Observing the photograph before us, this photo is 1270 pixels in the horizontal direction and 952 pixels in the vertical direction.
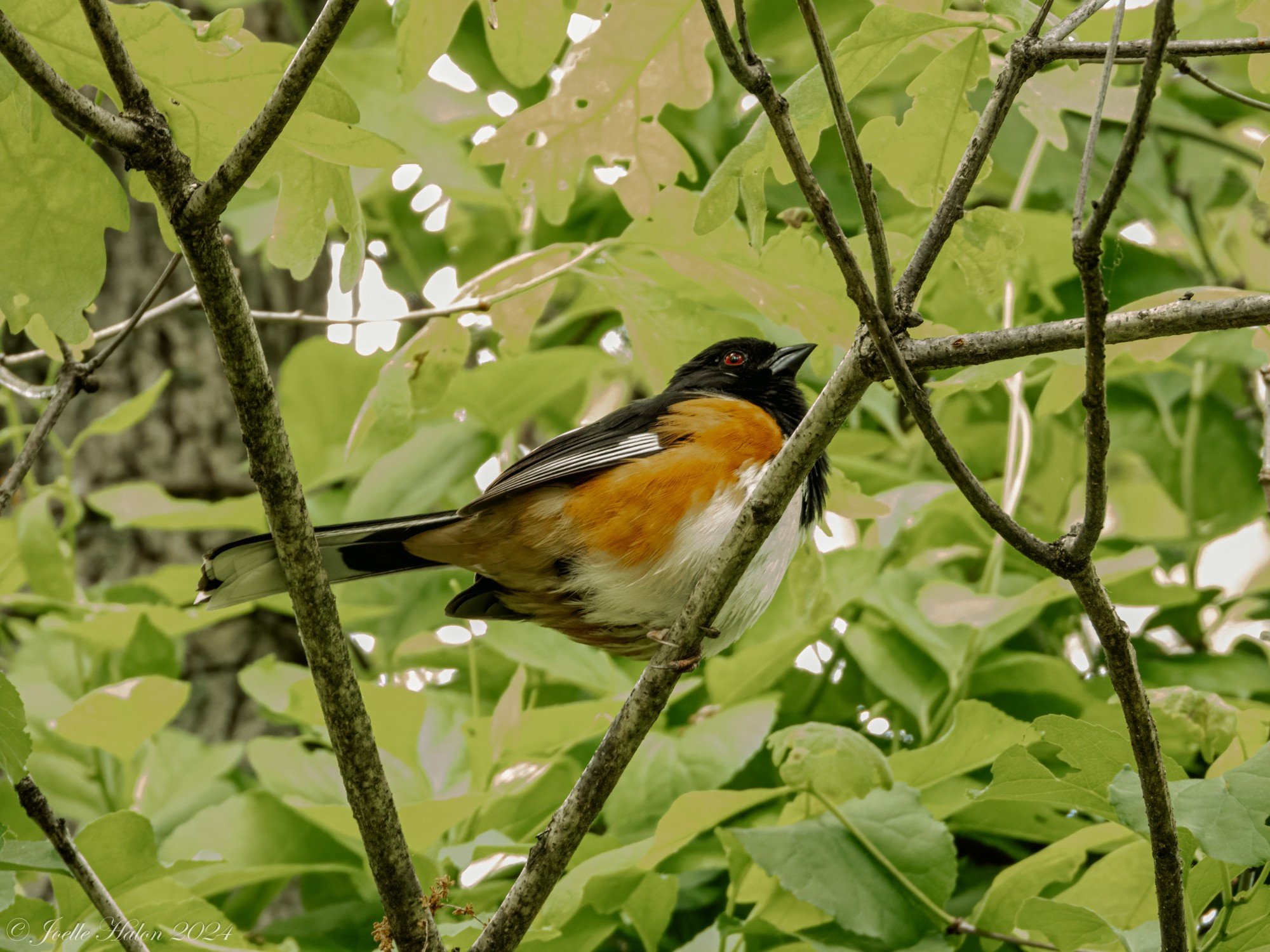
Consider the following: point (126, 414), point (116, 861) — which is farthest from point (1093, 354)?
point (126, 414)

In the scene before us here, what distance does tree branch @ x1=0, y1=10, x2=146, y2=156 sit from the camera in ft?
4.66

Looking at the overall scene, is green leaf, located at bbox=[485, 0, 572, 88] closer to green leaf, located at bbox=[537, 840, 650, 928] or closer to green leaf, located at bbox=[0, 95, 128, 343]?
green leaf, located at bbox=[0, 95, 128, 343]

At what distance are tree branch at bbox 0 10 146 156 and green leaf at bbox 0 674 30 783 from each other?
79 centimetres

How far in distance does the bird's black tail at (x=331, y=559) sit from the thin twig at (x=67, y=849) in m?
0.56

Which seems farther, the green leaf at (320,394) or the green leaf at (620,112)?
the green leaf at (320,394)

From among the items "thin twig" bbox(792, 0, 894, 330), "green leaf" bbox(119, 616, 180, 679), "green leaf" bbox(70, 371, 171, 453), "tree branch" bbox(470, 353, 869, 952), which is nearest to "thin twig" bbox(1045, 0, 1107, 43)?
"thin twig" bbox(792, 0, 894, 330)

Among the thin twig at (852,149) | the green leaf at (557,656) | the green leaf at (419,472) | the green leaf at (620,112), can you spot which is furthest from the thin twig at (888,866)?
the green leaf at (419,472)

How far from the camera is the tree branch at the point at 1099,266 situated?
4.13 feet

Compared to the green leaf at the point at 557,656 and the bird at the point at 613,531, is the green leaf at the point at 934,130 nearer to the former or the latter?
the bird at the point at 613,531

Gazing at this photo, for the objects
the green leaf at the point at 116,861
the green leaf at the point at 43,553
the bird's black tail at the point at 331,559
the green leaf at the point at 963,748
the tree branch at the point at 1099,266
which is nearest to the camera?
the tree branch at the point at 1099,266

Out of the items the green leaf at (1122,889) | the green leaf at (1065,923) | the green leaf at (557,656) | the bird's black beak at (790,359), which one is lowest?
the green leaf at (1065,923)

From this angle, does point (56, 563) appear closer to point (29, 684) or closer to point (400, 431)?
point (29, 684)

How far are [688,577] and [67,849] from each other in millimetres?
1384

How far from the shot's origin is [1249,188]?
419 centimetres
